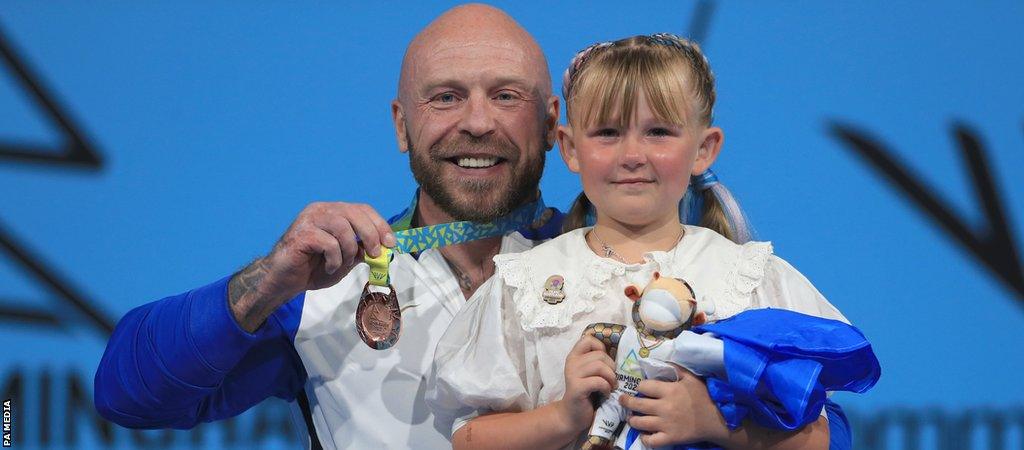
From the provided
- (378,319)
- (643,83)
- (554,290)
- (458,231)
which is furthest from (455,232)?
(643,83)

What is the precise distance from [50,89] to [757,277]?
1899 mm

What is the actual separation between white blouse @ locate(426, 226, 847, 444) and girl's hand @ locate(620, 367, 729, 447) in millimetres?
142

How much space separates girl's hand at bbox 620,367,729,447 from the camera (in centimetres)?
142

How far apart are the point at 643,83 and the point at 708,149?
0.58 ft

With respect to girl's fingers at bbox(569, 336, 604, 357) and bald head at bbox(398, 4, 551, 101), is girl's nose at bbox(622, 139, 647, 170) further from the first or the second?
bald head at bbox(398, 4, 551, 101)

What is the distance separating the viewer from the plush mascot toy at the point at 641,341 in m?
1.40

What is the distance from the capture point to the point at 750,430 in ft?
4.79

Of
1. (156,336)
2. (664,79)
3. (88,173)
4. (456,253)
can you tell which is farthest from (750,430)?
(88,173)

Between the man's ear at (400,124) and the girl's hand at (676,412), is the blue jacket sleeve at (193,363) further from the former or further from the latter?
the girl's hand at (676,412)

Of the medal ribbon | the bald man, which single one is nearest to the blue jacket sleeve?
the bald man

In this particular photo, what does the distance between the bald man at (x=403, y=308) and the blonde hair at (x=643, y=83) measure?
1.18ft

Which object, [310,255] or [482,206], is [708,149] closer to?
[482,206]

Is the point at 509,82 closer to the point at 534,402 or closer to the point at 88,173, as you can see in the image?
the point at 534,402

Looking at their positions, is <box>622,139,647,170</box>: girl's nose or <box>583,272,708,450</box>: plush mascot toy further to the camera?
<box>622,139,647,170</box>: girl's nose
